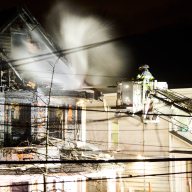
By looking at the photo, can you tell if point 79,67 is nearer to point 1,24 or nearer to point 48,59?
point 48,59

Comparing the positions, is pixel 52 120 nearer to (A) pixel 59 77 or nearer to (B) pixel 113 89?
(A) pixel 59 77

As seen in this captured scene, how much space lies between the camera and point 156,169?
2052cm

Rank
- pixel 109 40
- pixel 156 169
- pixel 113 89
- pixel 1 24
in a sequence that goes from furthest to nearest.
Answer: pixel 109 40 < pixel 113 89 < pixel 156 169 < pixel 1 24

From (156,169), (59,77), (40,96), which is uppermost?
(59,77)

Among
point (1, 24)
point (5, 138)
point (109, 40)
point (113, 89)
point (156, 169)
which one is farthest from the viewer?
point (109, 40)

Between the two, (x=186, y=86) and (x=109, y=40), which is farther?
(x=109, y=40)

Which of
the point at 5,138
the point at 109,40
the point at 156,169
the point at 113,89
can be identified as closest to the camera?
the point at 5,138

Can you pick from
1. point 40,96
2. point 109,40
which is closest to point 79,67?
point 109,40

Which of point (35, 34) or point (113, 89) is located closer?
point (35, 34)

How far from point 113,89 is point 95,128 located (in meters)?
2.91

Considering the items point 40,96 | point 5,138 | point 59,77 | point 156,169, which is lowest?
point 156,169

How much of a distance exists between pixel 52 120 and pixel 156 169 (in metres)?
6.82

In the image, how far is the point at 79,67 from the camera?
2280 centimetres

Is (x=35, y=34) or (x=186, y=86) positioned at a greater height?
(x=35, y=34)
